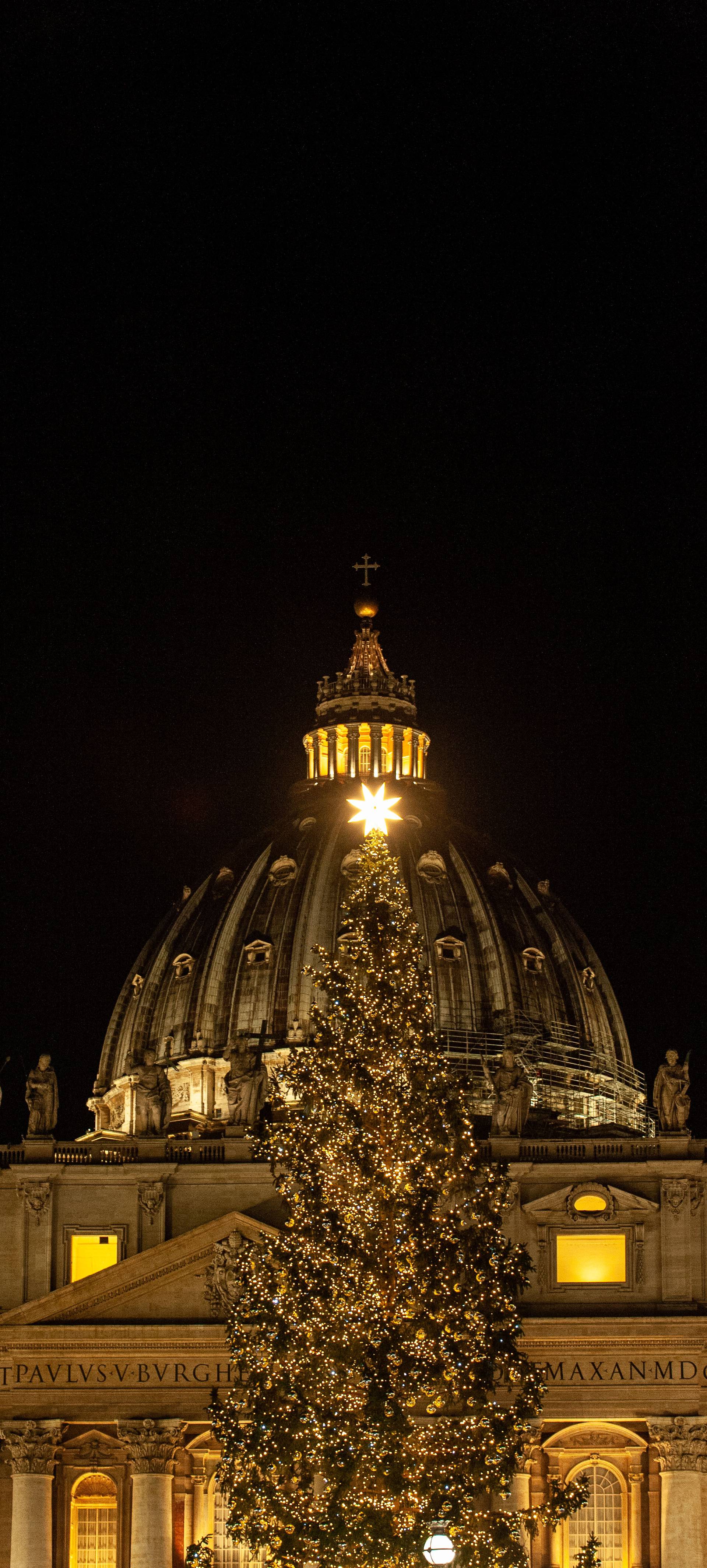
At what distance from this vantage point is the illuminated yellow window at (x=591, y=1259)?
282ft

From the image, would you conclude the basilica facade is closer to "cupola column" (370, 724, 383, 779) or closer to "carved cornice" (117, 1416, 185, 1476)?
"carved cornice" (117, 1416, 185, 1476)

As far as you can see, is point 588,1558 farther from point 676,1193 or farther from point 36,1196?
point 36,1196

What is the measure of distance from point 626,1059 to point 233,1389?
2456 inches

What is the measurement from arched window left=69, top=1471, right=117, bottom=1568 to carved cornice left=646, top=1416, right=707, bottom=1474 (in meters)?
14.6

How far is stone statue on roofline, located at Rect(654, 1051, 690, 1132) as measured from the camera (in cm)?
8594

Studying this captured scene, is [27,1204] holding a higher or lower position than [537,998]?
lower

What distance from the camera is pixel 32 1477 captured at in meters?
84.9

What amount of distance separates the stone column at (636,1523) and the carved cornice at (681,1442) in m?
1.16

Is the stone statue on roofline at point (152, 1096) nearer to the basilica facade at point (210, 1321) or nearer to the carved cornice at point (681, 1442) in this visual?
the basilica facade at point (210, 1321)

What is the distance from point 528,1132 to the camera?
9681 centimetres

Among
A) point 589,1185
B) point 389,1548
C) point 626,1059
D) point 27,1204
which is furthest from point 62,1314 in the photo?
point 626,1059

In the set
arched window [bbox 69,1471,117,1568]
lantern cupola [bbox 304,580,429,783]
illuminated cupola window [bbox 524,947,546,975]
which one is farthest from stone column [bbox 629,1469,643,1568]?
lantern cupola [bbox 304,580,429,783]

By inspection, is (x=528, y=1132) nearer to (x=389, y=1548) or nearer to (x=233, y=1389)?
(x=233, y=1389)

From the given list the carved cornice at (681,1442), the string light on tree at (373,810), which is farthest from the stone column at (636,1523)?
the string light on tree at (373,810)
